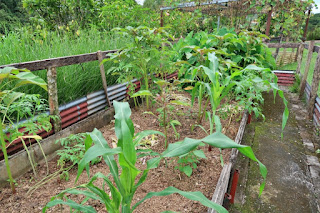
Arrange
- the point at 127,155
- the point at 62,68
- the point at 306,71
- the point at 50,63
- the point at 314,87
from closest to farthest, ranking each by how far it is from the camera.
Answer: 1. the point at 127,155
2. the point at 50,63
3. the point at 62,68
4. the point at 314,87
5. the point at 306,71

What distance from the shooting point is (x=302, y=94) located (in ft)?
14.8

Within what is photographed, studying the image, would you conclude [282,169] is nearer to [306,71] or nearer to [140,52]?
[140,52]

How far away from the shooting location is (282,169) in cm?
230

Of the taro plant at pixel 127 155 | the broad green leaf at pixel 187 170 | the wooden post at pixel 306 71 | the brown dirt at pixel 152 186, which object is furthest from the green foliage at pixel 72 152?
the wooden post at pixel 306 71

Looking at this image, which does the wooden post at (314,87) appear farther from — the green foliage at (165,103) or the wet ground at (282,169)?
the green foliage at (165,103)

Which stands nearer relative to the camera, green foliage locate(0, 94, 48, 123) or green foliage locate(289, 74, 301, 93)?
green foliage locate(0, 94, 48, 123)

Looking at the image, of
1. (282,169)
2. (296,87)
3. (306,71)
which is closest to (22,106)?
(282,169)

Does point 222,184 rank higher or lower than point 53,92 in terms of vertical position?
lower

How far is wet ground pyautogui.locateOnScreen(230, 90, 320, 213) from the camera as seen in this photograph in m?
1.83

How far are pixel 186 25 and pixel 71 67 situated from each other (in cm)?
653

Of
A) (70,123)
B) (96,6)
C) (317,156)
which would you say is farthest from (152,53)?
(96,6)

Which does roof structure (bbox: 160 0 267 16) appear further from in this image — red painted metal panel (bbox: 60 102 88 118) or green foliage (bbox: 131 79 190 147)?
red painted metal panel (bbox: 60 102 88 118)

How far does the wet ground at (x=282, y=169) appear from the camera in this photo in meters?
1.83

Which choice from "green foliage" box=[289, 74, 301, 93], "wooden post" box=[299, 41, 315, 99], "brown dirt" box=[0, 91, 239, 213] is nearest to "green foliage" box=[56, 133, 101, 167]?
"brown dirt" box=[0, 91, 239, 213]
